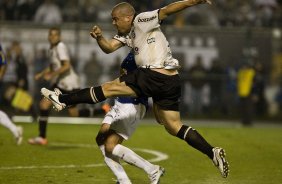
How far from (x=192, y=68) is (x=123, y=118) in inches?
520

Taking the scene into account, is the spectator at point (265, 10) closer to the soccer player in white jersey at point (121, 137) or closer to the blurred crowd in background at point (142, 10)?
the blurred crowd in background at point (142, 10)

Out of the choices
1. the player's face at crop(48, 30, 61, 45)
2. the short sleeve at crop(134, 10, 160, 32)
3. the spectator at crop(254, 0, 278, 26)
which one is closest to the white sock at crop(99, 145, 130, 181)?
the short sleeve at crop(134, 10, 160, 32)

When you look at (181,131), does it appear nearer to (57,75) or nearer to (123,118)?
(123,118)

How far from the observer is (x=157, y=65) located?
28.6ft

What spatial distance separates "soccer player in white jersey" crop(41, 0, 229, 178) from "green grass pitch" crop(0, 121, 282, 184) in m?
0.95

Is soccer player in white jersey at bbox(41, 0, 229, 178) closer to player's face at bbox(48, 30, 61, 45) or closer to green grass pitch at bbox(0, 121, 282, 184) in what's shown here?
green grass pitch at bbox(0, 121, 282, 184)

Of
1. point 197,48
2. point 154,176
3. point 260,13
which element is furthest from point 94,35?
point 260,13

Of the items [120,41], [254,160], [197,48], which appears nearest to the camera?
[120,41]

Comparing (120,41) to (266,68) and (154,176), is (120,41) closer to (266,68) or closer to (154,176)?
(154,176)

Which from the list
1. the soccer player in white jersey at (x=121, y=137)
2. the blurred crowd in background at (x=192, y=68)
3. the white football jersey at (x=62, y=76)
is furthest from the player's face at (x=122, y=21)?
the blurred crowd in background at (x=192, y=68)

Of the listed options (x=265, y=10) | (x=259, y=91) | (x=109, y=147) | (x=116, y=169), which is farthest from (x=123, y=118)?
(x=265, y=10)

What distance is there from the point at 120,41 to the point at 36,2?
13.4 metres

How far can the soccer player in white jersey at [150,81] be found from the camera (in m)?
8.60

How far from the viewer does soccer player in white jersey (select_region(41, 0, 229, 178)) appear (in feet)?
28.2
